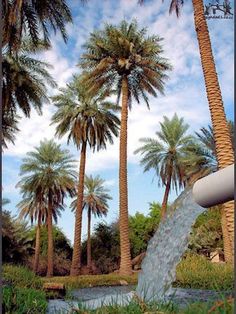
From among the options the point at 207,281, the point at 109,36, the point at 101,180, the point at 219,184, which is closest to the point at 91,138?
the point at 109,36

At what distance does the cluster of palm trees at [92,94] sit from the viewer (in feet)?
44.1

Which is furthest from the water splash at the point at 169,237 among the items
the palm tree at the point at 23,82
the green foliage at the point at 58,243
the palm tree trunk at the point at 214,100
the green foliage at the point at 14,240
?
the green foliage at the point at 58,243

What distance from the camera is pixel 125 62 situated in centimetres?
2328

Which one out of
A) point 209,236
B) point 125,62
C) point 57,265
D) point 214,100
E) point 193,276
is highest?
point 125,62

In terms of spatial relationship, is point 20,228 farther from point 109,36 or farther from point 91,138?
point 109,36

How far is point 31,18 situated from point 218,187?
14.4 m

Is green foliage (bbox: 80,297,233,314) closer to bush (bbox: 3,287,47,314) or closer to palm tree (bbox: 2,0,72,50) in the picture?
bush (bbox: 3,287,47,314)

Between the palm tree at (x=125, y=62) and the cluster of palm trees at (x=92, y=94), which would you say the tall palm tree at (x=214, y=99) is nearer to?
the cluster of palm trees at (x=92, y=94)

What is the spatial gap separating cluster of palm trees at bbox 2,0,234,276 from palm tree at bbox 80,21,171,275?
0.14 feet

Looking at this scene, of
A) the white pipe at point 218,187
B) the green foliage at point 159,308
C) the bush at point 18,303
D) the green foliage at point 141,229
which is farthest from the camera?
the green foliage at point 141,229

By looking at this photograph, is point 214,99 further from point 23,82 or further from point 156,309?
point 156,309

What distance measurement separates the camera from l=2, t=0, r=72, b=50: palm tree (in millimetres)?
13547

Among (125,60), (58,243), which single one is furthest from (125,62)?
(58,243)

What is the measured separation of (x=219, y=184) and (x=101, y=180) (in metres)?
37.2
